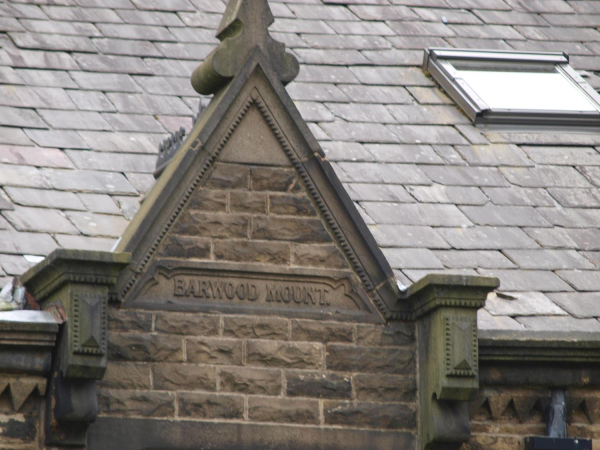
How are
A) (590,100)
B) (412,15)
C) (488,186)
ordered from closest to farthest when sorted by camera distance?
(488,186)
(590,100)
(412,15)

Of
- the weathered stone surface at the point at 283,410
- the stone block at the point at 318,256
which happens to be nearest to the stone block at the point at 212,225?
the stone block at the point at 318,256

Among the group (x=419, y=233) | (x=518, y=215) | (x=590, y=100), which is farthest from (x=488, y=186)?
(x=590, y=100)

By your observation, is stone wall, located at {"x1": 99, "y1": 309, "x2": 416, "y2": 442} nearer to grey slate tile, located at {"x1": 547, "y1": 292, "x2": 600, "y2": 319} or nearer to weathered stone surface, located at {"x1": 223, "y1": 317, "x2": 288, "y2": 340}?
weathered stone surface, located at {"x1": 223, "y1": 317, "x2": 288, "y2": 340}

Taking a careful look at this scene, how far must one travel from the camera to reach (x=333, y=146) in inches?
387

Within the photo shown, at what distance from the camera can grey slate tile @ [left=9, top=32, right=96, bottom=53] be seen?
10375 millimetres

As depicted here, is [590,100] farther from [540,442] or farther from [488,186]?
[540,442]

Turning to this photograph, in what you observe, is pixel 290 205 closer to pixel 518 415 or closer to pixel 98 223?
pixel 98 223

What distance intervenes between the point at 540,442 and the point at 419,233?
171 cm

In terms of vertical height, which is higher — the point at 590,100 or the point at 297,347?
the point at 590,100

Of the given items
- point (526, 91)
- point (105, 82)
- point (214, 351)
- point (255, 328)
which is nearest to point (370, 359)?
point (255, 328)

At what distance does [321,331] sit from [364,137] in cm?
242

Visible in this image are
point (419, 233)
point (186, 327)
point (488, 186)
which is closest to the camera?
point (186, 327)

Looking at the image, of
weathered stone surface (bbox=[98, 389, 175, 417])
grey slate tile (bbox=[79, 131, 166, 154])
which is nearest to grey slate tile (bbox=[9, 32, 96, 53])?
grey slate tile (bbox=[79, 131, 166, 154])

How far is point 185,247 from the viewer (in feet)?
25.8
